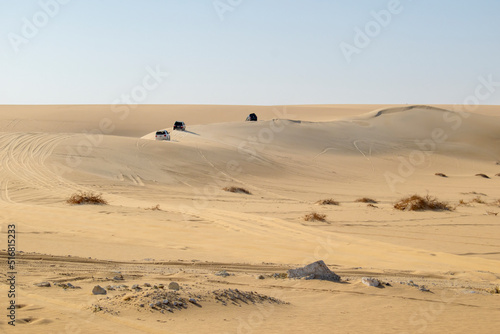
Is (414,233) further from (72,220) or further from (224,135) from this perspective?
(224,135)

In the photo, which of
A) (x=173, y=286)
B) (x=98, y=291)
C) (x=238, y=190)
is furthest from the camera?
(x=238, y=190)

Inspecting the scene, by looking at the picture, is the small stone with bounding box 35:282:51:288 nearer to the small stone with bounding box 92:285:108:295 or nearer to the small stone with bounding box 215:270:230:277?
the small stone with bounding box 92:285:108:295

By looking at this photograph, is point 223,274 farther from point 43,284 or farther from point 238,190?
point 238,190

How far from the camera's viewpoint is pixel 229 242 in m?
12.7

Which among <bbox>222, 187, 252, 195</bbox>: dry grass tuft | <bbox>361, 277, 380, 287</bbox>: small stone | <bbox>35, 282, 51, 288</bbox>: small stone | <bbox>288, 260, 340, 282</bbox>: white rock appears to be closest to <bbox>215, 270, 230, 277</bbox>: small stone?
<bbox>288, 260, 340, 282</bbox>: white rock

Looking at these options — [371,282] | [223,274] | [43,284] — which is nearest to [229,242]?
[223,274]

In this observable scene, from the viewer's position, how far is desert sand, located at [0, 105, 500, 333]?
268 inches

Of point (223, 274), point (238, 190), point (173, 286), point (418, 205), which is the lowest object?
point (223, 274)

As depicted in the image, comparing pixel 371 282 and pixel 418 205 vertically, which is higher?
pixel 418 205

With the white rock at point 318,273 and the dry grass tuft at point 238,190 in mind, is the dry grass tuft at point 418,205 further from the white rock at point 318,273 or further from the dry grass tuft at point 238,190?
the white rock at point 318,273

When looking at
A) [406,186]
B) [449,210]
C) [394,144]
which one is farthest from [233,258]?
[394,144]

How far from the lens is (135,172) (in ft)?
93.7

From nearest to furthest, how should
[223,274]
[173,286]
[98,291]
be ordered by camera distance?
[98,291] → [173,286] → [223,274]

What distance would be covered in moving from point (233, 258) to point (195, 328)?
4.65 m
